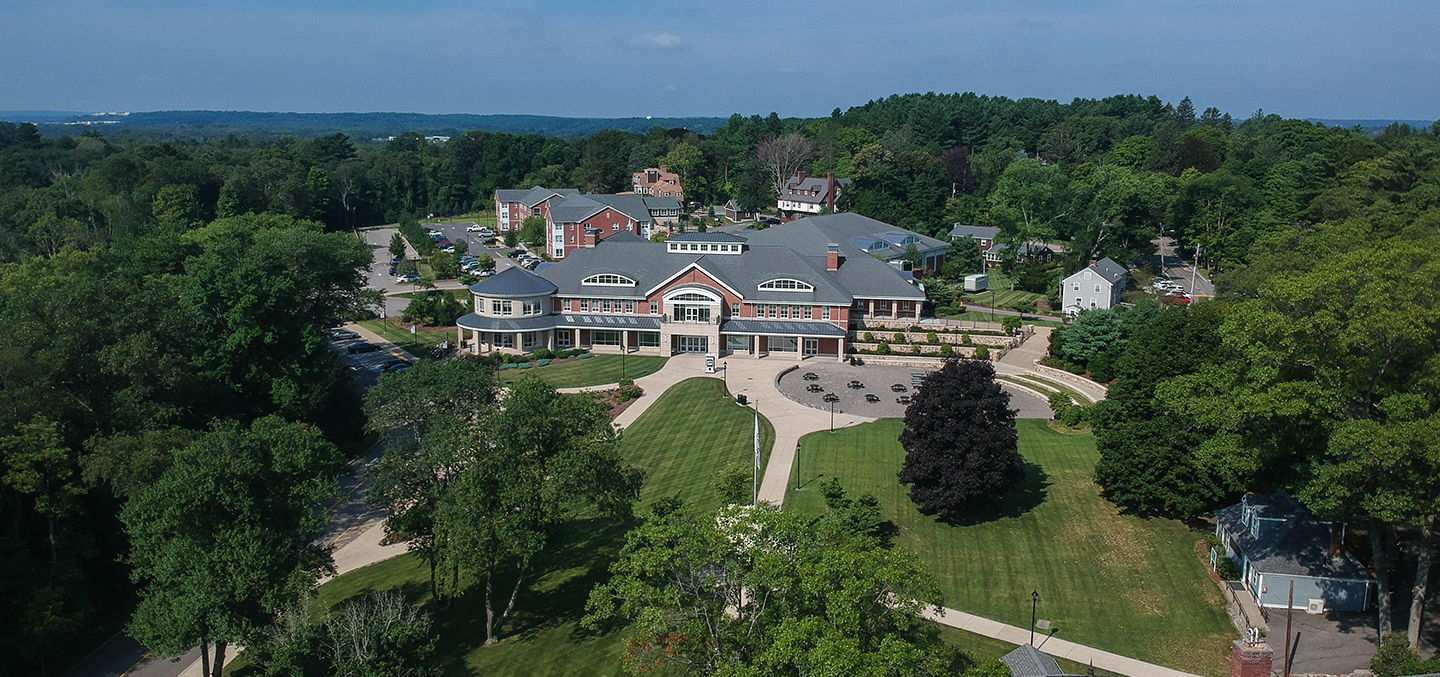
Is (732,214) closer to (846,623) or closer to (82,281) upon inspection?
(82,281)

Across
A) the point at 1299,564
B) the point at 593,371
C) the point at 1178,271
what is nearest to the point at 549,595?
the point at 1299,564

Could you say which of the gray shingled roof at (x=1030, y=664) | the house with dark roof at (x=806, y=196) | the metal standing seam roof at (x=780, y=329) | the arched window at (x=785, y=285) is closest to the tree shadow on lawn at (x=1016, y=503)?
the gray shingled roof at (x=1030, y=664)

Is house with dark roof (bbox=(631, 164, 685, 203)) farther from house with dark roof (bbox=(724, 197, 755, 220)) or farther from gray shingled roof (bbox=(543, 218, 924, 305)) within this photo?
gray shingled roof (bbox=(543, 218, 924, 305))

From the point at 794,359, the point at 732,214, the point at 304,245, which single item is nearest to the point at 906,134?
the point at 732,214

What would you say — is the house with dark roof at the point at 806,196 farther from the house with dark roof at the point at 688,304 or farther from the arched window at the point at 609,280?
the arched window at the point at 609,280

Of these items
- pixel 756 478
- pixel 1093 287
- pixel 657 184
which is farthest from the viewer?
pixel 657 184

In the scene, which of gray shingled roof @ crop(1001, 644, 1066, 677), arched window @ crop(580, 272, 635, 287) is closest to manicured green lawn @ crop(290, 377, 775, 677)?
gray shingled roof @ crop(1001, 644, 1066, 677)

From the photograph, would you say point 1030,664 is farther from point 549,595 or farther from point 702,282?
point 702,282
